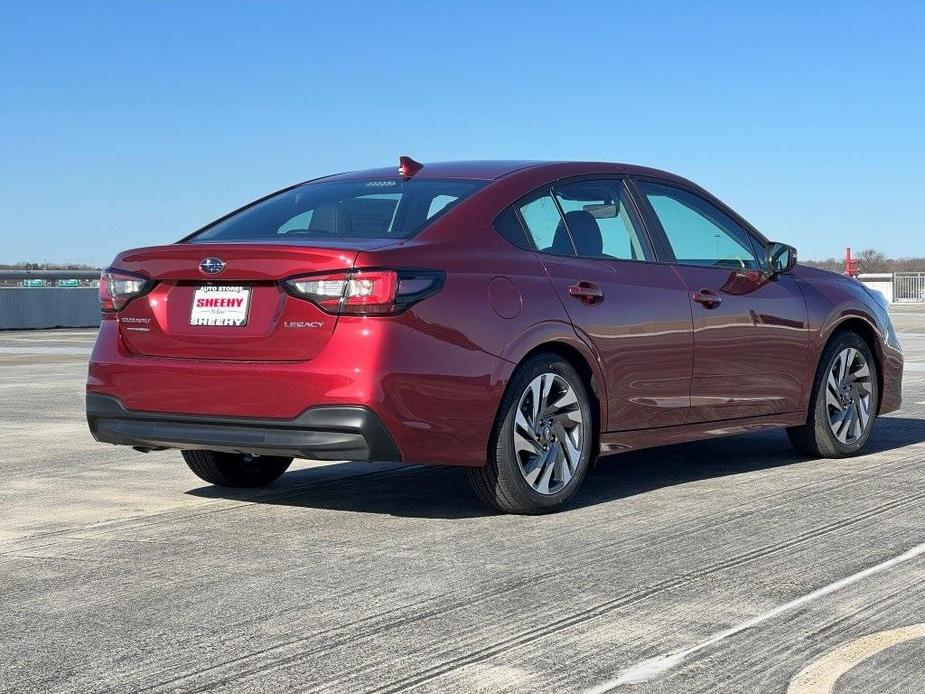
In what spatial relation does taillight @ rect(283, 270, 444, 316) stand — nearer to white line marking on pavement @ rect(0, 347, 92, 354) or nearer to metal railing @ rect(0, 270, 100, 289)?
white line marking on pavement @ rect(0, 347, 92, 354)

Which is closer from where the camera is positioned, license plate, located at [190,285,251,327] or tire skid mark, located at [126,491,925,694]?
tire skid mark, located at [126,491,925,694]

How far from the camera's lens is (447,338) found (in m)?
6.04

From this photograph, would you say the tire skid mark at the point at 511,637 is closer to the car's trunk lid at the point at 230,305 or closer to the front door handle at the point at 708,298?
the car's trunk lid at the point at 230,305

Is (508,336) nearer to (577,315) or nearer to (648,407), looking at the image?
(577,315)

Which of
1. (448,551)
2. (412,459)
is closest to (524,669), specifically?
(448,551)

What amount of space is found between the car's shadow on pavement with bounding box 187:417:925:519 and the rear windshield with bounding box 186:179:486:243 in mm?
1257

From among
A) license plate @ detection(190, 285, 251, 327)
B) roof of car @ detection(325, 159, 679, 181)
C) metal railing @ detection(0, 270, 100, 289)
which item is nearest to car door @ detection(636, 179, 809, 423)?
roof of car @ detection(325, 159, 679, 181)

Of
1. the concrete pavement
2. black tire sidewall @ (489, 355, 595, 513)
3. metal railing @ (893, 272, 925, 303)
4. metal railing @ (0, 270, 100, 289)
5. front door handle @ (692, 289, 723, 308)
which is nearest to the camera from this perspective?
the concrete pavement

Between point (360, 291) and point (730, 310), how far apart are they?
2.57 m

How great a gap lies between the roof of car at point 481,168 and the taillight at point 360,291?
118 centimetres

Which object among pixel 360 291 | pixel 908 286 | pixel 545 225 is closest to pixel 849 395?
pixel 545 225

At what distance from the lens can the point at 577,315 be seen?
6680 millimetres

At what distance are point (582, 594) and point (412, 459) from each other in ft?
4.24

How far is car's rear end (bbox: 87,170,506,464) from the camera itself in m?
5.87
